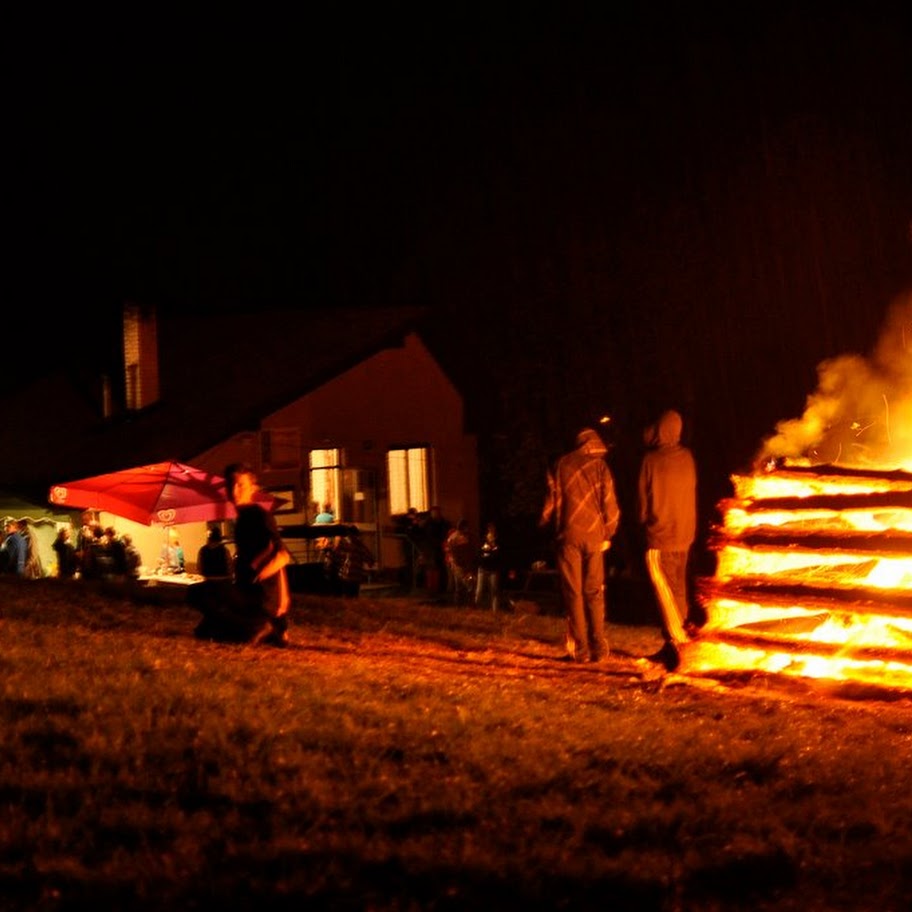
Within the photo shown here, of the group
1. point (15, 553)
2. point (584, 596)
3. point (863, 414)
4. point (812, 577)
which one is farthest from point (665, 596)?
point (15, 553)

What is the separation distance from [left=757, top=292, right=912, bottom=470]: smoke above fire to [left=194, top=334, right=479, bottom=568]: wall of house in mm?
14577

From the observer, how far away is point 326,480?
30.2 metres

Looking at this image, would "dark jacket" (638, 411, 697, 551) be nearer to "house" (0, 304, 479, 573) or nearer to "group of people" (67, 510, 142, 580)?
"group of people" (67, 510, 142, 580)

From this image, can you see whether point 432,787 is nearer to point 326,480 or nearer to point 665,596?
point 665,596

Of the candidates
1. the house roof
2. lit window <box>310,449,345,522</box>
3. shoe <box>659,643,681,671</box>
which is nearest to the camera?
shoe <box>659,643,681,671</box>

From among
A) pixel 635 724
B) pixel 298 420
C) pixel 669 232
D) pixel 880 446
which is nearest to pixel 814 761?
pixel 635 724

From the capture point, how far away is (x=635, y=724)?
8586mm

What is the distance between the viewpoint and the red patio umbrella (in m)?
24.1

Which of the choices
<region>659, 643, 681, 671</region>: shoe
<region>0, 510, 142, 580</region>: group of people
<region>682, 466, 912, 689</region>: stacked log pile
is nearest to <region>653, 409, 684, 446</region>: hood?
<region>682, 466, 912, 689</region>: stacked log pile

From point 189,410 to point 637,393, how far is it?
10.7 m

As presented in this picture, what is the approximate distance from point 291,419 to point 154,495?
206 inches

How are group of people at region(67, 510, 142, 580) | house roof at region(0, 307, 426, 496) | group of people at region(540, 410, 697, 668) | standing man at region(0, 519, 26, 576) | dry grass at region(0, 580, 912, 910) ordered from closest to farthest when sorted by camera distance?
1. dry grass at region(0, 580, 912, 910)
2. group of people at region(540, 410, 697, 668)
3. standing man at region(0, 519, 26, 576)
4. group of people at region(67, 510, 142, 580)
5. house roof at region(0, 307, 426, 496)

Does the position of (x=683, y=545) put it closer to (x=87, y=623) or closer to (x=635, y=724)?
(x=635, y=724)

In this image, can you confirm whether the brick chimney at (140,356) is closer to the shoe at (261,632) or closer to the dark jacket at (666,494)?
the shoe at (261,632)
